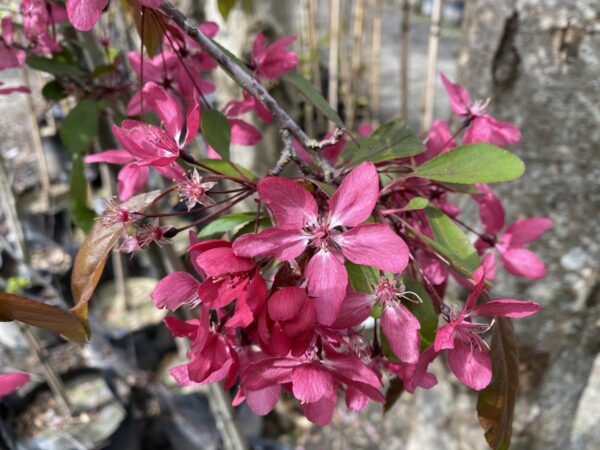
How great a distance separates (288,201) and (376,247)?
82mm

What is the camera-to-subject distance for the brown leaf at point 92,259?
1.45 ft

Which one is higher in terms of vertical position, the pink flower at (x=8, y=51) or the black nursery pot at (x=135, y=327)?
the pink flower at (x=8, y=51)

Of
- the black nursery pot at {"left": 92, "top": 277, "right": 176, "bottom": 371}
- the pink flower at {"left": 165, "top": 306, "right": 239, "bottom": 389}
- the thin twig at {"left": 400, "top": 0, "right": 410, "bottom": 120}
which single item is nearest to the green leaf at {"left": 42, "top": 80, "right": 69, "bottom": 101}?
the pink flower at {"left": 165, "top": 306, "right": 239, "bottom": 389}

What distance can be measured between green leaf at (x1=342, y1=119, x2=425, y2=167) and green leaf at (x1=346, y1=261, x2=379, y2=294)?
4.6 inches

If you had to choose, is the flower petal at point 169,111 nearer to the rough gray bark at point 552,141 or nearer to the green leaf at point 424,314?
the green leaf at point 424,314

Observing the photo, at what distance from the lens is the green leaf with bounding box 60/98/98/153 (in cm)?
72

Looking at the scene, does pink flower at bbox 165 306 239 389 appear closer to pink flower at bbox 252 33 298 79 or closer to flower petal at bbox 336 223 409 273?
flower petal at bbox 336 223 409 273

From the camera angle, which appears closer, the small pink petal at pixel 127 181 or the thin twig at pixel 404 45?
the small pink petal at pixel 127 181

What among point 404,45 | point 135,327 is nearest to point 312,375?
point 404,45

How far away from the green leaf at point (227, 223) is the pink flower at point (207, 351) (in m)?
0.10

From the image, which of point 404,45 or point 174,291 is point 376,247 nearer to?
point 174,291

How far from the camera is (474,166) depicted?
1.65 ft

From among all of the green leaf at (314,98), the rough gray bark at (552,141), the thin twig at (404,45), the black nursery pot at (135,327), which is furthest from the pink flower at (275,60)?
the black nursery pot at (135,327)

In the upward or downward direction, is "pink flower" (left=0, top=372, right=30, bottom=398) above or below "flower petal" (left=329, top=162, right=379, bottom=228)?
below
